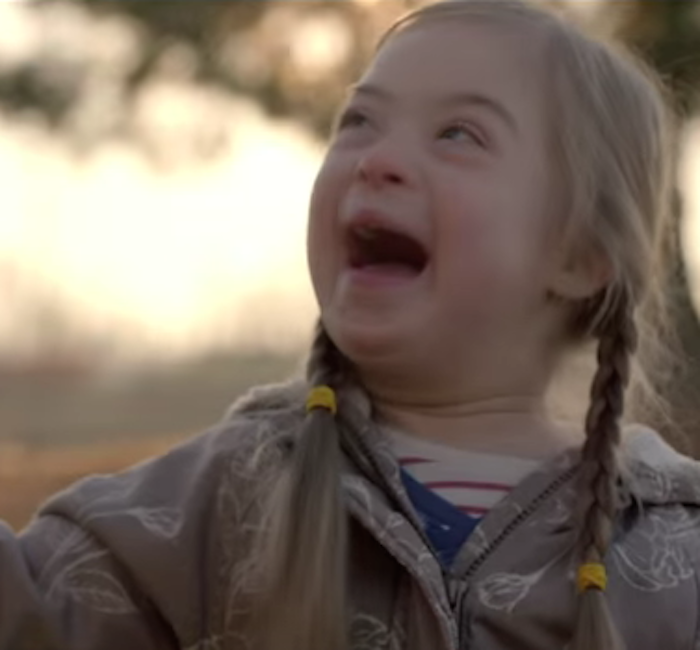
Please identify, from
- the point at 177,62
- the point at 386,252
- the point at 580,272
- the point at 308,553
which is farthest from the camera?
the point at 177,62

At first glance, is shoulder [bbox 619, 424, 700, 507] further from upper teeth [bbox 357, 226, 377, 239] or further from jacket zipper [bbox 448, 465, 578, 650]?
upper teeth [bbox 357, 226, 377, 239]

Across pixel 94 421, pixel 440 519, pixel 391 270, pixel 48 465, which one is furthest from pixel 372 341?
pixel 94 421

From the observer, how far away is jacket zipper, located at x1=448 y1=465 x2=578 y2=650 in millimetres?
1630

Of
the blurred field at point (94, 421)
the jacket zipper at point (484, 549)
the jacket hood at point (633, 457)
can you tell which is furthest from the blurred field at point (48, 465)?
the jacket zipper at point (484, 549)

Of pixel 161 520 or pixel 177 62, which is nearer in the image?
pixel 161 520

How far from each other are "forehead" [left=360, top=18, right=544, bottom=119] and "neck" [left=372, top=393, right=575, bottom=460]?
28cm

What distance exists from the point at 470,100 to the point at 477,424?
298 mm

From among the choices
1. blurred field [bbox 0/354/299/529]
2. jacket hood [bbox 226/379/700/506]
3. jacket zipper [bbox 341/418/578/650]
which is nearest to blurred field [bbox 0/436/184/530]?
blurred field [bbox 0/354/299/529]

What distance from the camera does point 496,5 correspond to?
1822 mm

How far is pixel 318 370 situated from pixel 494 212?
0.22m

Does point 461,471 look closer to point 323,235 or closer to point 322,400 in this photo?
point 322,400

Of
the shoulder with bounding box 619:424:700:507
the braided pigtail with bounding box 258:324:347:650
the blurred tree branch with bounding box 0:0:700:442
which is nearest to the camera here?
the braided pigtail with bounding box 258:324:347:650

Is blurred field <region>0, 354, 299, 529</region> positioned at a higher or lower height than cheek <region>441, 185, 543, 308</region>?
lower

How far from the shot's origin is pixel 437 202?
1.69 meters
